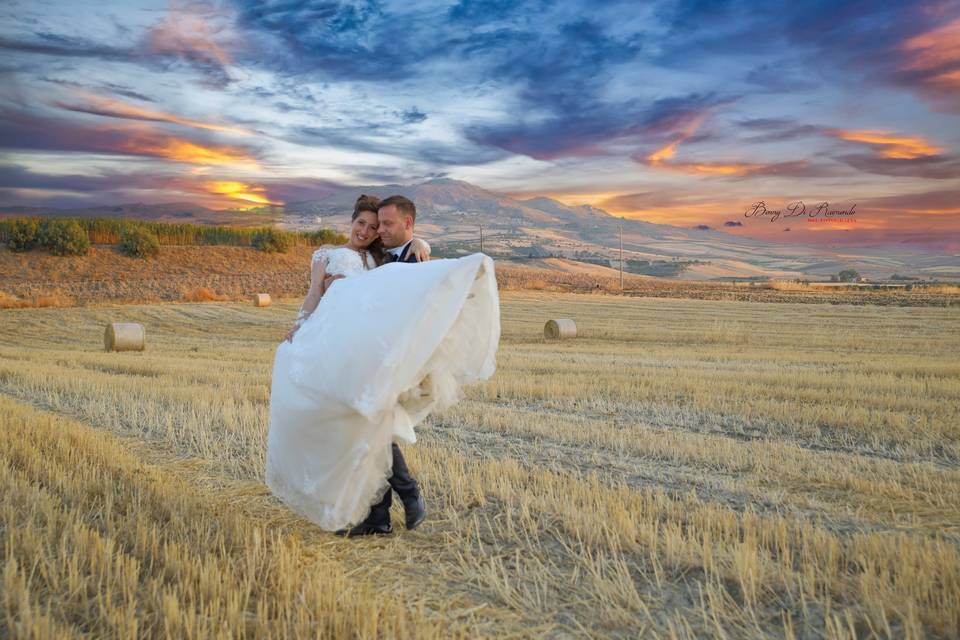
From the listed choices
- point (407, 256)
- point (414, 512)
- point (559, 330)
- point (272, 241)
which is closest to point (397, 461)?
point (414, 512)

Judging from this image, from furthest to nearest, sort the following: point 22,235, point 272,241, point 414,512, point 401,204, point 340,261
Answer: point 272,241
point 22,235
point 414,512
point 340,261
point 401,204

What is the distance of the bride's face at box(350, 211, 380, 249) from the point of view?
5.09 metres

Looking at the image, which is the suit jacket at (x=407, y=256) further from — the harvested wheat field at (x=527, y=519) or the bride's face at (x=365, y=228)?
the harvested wheat field at (x=527, y=519)

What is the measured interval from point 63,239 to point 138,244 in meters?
4.87

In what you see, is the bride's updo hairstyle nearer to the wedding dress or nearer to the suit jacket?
the suit jacket

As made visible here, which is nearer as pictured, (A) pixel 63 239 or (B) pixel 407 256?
(B) pixel 407 256

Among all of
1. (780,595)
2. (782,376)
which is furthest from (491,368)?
(782,376)

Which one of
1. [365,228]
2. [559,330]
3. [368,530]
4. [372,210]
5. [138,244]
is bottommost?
[559,330]

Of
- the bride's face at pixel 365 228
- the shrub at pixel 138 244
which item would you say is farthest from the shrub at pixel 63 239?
the bride's face at pixel 365 228

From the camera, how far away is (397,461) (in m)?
5.00

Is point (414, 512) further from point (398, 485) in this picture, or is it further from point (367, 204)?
point (367, 204)

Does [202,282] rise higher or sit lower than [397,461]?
lower

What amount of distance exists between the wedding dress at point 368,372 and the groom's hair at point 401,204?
0.57 metres

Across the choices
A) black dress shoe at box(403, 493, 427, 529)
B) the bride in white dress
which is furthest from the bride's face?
black dress shoe at box(403, 493, 427, 529)
